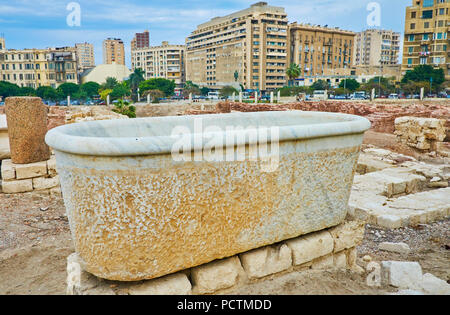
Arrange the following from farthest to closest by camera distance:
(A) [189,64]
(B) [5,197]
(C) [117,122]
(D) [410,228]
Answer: (A) [189,64], (B) [5,197], (D) [410,228], (C) [117,122]

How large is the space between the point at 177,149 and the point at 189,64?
82.3 m

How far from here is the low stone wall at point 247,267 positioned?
2111 mm

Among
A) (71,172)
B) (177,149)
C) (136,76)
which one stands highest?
(136,76)

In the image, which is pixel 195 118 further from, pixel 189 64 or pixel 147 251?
pixel 189 64

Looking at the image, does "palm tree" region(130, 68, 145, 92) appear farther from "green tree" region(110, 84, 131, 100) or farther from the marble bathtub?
the marble bathtub

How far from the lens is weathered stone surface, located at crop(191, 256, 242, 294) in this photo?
2.26 metres

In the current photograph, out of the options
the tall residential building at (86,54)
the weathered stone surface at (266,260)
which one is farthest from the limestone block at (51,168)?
the tall residential building at (86,54)

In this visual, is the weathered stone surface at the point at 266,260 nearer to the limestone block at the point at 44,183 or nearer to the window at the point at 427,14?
the limestone block at the point at 44,183

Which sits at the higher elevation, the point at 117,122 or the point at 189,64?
the point at 189,64

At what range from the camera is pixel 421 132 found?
9.41m

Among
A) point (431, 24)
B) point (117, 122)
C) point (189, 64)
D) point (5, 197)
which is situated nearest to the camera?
point (117, 122)

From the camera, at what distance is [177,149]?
1897 mm
